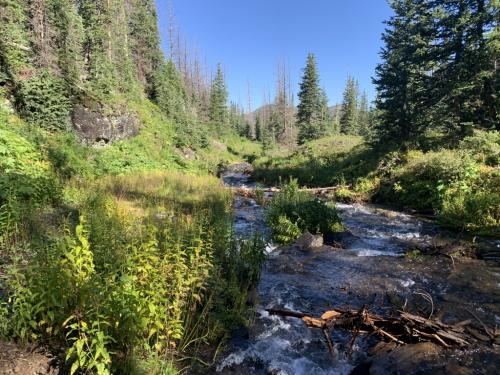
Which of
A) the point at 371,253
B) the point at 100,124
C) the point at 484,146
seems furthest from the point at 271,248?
the point at 100,124

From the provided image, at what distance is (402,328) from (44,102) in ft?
60.0

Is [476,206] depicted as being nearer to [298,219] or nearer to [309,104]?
[298,219]

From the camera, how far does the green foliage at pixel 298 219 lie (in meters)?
10.3

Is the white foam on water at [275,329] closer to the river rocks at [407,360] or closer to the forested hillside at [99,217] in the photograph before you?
the forested hillside at [99,217]

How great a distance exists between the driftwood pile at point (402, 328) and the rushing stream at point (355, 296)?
13cm

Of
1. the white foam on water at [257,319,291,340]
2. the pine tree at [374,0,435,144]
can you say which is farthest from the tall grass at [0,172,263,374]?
the pine tree at [374,0,435,144]

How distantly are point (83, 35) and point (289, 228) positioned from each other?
823 inches

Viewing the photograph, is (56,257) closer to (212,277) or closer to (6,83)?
(212,277)

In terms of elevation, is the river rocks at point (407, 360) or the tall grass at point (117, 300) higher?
the tall grass at point (117, 300)

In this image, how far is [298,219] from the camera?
10.7 m

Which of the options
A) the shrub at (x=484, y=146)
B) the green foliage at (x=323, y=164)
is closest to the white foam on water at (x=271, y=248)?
the green foliage at (x=323, y=164)

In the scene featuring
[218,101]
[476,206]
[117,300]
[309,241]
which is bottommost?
[309,241]

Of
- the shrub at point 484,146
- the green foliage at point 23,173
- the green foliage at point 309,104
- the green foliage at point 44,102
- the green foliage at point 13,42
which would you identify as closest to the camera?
Result: the green foliage at point 23,173

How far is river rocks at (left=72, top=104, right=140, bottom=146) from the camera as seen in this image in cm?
1914
